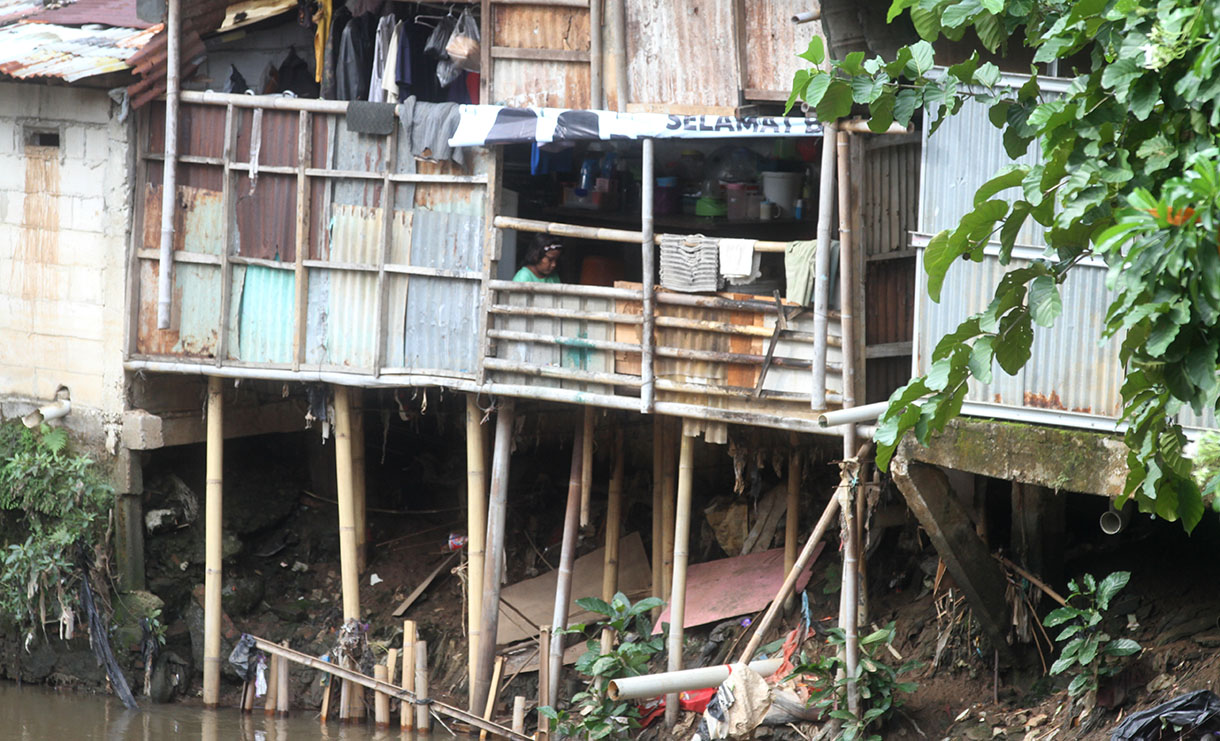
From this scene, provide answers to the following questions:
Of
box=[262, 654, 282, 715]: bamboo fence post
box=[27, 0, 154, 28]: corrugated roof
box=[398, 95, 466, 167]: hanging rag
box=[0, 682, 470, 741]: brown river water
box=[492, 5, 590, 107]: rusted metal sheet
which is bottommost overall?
box=[0, 682, 470, 741]: brown river water

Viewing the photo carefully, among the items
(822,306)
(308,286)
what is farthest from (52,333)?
(822,306)

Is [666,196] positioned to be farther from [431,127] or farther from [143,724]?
[143,724]

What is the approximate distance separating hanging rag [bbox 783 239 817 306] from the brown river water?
4.37 meters

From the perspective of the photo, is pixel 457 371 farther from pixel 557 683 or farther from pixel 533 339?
pixel 557 683

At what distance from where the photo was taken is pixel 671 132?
31.7 feet

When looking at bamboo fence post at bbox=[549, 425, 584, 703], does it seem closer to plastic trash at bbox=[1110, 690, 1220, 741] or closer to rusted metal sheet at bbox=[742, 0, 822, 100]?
rusted metal sheet at bbox=[742, 0, 822, 100]

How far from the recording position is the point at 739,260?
962 centimetres

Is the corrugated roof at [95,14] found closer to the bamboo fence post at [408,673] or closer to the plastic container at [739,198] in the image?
the plastic container at [739,198]

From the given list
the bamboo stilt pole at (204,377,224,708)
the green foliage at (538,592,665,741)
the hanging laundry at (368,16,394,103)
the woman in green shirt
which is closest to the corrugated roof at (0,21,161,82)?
the hanging laundry at (368,16,394,103)

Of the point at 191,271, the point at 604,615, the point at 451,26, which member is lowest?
the point at 604,615

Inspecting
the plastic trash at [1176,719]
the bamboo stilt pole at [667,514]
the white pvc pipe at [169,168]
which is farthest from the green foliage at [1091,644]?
the white pvc pipe at [169,168]

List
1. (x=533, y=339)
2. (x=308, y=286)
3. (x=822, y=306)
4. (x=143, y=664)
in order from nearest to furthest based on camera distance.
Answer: (x=822, y=306)
(x=533, y=339)
(x=308, y=286)
(x=143, y=664)

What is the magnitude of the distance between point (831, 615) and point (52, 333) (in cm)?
695

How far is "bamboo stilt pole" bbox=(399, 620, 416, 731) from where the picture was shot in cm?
1108
